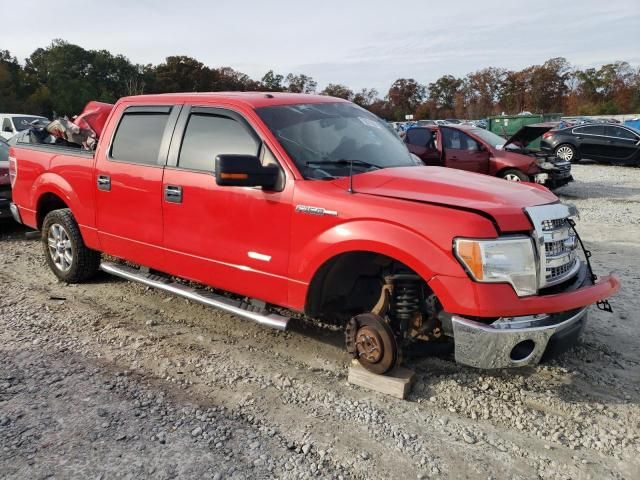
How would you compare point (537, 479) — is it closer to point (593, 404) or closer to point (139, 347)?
point (593, 404)

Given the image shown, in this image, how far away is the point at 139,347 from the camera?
429 centimetres

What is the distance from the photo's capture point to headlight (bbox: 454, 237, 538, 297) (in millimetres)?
3004

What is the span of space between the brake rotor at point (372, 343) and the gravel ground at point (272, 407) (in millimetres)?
202

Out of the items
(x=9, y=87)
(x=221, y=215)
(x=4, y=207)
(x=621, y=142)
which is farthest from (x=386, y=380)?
(x=9, y=87)

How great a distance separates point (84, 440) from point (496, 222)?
2.60 metres

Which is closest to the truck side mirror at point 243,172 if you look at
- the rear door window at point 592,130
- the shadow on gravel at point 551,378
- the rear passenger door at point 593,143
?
the shadow on gravel at point 551,378

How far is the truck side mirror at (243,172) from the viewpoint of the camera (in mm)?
3445

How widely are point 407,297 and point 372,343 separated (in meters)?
0.39

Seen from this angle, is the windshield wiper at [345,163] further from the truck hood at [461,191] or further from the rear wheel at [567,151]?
the rear wheel at [567,151]

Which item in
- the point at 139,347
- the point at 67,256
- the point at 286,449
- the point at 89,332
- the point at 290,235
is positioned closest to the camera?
the point at 286,449

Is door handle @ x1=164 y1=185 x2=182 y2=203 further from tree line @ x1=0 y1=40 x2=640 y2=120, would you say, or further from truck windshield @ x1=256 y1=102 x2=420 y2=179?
tree line @ x1=0 y1=40 x2=640 y2=120

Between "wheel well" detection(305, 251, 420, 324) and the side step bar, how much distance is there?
30cm

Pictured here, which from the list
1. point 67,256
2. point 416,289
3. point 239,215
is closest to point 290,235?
point 239,215

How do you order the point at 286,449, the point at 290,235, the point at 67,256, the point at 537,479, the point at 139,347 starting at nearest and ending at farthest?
the point at 537,479 → the point at 286,449 → the point at 290,235 → the point at 139,347 → the point at 67,256
